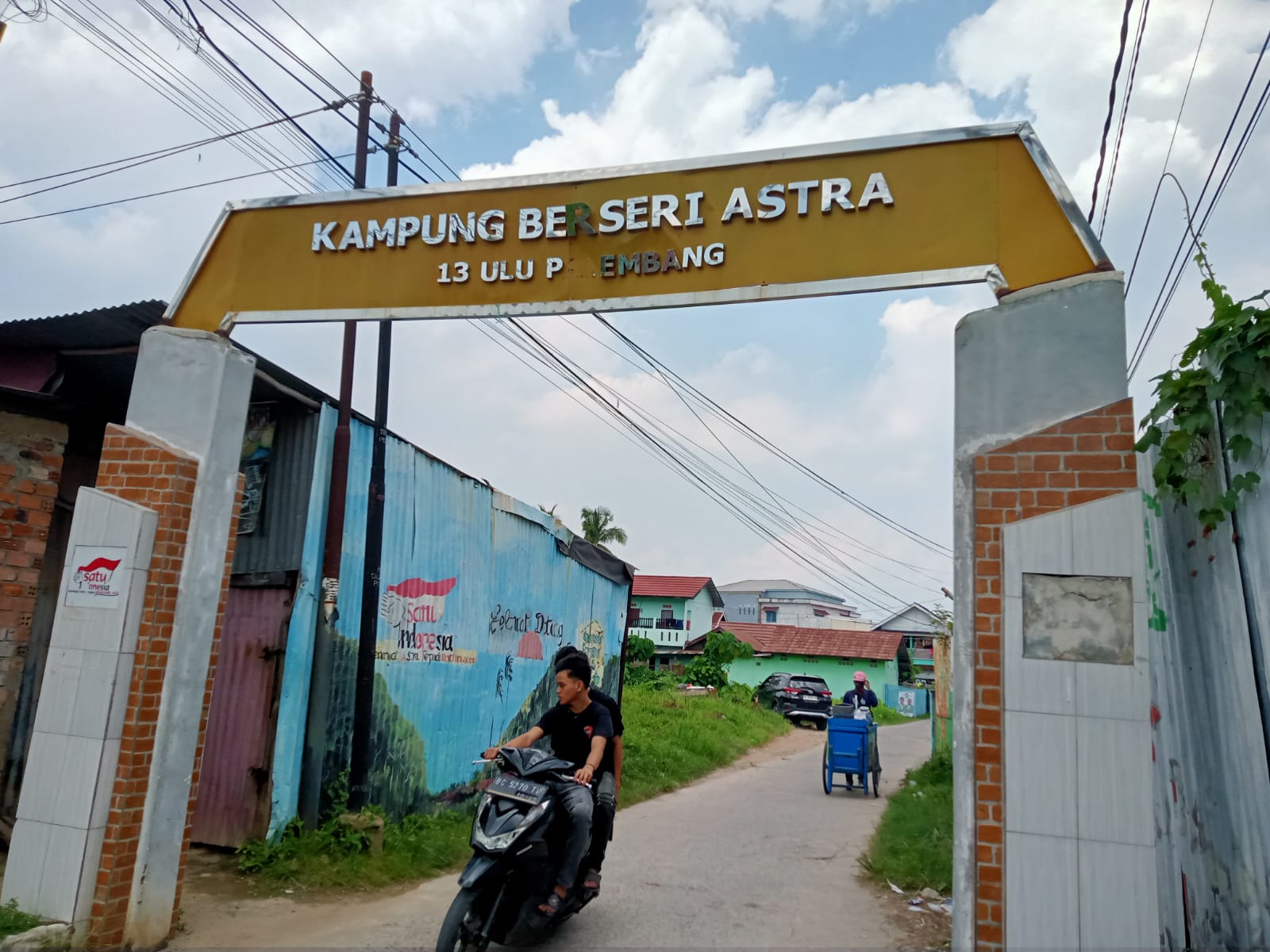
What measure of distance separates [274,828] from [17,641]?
231cm

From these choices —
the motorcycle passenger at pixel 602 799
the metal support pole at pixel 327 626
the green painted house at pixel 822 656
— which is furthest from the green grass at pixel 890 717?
the motorcycle passenger at pixel 602 799

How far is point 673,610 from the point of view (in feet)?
158

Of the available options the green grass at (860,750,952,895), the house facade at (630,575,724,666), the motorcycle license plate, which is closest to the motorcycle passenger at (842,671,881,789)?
the green grass at (860,750,952,895)

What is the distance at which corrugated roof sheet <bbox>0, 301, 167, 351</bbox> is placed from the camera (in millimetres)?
6188

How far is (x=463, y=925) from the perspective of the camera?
438cm

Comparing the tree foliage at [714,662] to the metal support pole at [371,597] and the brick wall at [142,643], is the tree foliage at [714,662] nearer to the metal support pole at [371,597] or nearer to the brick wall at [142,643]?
the metal support pole at [371,597]

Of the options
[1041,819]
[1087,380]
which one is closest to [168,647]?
[1041,819]

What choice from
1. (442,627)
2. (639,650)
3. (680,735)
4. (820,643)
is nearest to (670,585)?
(820,643)

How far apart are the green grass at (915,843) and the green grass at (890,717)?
77.9 ft

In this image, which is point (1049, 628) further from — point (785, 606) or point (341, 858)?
point (785, 606)

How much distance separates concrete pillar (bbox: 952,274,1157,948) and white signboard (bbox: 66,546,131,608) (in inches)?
171

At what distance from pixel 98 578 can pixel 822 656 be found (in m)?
41.5

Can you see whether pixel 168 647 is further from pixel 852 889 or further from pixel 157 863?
pixel 852 889

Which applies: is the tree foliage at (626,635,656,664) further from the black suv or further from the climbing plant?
the climbing plant
